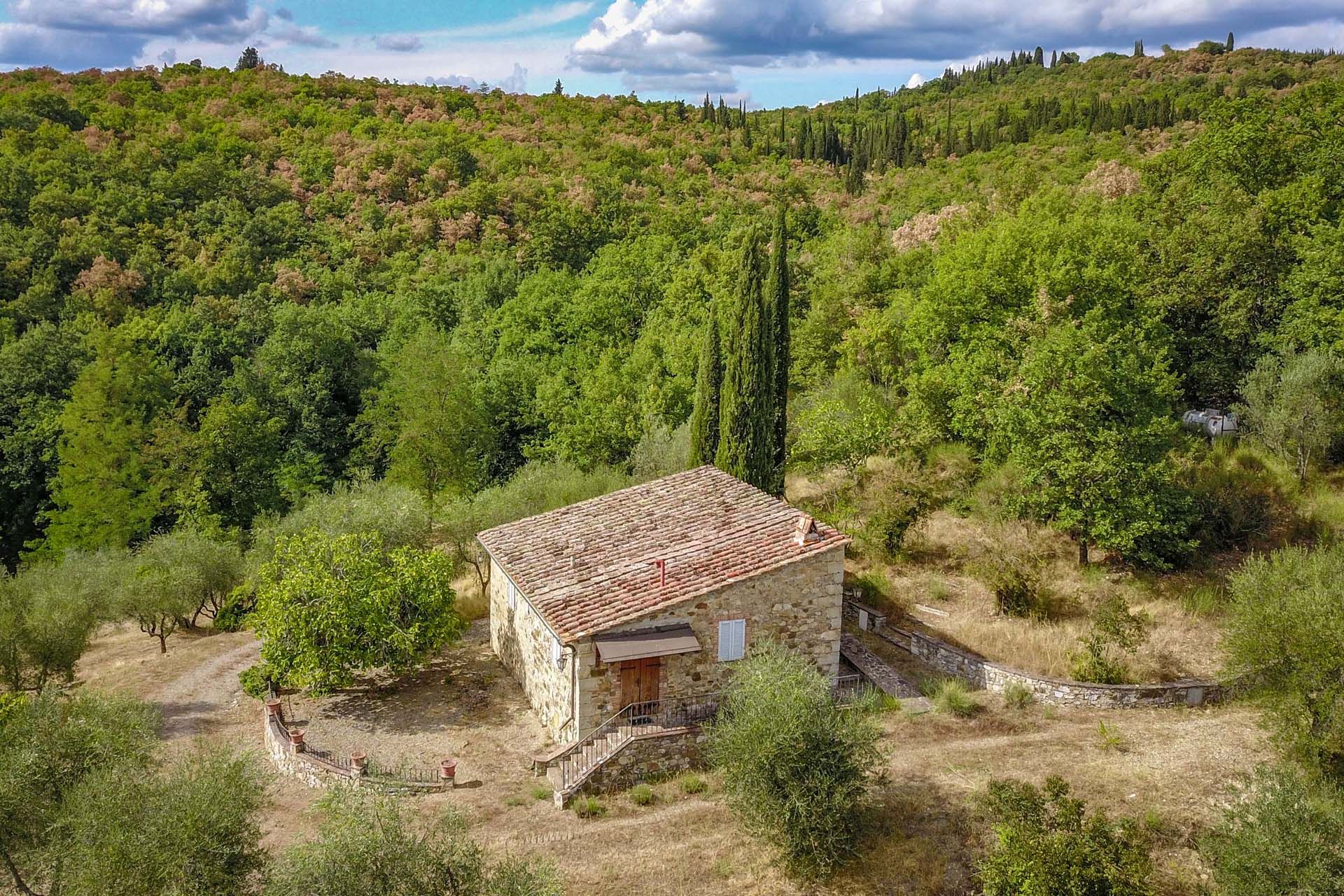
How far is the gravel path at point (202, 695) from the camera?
66.3 feet

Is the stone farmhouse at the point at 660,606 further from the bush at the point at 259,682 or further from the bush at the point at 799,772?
the bush at the point at 259,682

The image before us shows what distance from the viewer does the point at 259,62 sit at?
8162cm

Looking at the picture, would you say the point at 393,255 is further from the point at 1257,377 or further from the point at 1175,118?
the point at 1175,118

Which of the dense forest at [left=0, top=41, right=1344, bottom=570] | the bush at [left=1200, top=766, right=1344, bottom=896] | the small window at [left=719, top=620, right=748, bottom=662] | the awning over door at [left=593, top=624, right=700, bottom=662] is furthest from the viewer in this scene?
the dense forest at [left=0, top=41, right=1344, bottom=570]

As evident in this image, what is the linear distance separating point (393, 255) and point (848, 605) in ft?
137

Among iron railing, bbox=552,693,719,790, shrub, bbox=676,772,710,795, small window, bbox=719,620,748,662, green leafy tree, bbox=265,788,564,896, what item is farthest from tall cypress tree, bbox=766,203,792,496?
green leafy tree, bbox=265,788,564,896

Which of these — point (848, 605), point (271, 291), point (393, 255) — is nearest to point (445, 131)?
point (393, 255)

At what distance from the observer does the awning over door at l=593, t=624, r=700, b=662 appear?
17312 mm

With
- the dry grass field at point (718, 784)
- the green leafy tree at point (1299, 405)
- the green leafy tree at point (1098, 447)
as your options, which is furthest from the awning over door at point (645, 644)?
the green leafy tree at point (1299, 405)

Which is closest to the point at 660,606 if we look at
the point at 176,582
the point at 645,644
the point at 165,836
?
the point at 645,644

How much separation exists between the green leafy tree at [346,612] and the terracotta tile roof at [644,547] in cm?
205

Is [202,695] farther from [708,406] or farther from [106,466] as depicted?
[106,466]

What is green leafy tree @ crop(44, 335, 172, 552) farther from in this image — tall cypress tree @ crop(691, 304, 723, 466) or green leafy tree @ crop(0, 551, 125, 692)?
tall cypress tree @ crop(691, 304, 723, 466)

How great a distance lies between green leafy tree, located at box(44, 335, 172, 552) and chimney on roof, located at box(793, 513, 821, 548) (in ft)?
99.9
